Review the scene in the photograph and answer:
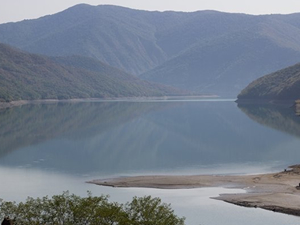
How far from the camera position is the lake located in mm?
43178

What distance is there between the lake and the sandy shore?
55.4 inches

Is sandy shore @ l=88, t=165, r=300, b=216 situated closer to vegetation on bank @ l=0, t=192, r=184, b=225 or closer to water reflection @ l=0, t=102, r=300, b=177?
water reflection @ l=0, t=102, r=300, b=177

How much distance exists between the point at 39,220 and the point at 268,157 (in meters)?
42.7

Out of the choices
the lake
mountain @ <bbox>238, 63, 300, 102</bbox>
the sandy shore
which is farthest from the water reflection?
mountain @ <bbox>238, 63, 300, 102</bbox>

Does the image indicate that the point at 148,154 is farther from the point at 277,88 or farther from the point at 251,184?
the point at 277,88

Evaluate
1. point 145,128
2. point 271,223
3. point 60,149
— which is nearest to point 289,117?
point 145,128

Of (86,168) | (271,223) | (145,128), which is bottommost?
(271,223)

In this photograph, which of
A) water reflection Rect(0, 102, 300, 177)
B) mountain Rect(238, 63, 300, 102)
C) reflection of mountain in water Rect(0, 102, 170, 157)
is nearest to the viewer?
water reflection Rect(0, 102, 300, 177)

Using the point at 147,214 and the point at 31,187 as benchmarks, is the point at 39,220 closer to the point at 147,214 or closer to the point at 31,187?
the point at 147,214

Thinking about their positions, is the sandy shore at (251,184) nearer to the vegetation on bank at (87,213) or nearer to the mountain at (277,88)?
the vegetation on bank at (87,213)

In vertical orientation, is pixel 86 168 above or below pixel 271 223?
above

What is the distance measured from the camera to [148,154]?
6988 centimetres

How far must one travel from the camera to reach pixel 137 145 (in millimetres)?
79562

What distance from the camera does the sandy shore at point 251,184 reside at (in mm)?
41312
